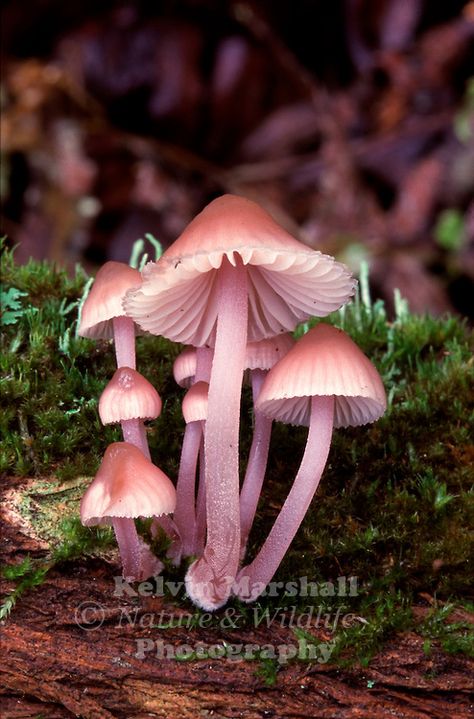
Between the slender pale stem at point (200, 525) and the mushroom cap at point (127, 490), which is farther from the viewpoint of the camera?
the slender pale stem at point (200, 525)

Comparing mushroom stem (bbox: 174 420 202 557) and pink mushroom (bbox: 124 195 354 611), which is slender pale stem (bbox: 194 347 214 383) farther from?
mushroom stem (bbox: 174 420 202 557)

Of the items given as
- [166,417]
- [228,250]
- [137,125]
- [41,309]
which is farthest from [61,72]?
[228,250]

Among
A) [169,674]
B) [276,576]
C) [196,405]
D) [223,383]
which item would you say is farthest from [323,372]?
[169,674]

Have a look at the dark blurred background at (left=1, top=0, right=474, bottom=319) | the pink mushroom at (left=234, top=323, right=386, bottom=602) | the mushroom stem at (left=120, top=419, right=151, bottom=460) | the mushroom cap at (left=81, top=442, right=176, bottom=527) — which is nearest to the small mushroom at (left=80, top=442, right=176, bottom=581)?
the mushroom cap at (left=81, top=442, right=176, bottom=527)

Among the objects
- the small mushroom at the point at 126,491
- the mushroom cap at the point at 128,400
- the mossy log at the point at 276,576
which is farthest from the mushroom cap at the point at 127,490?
the mossy log at the point at 276,576

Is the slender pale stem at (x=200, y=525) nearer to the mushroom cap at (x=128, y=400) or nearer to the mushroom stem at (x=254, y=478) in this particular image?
the mushroom stem at (x=254, y=478)

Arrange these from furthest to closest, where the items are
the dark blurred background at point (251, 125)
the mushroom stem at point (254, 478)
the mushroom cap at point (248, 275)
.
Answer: the dark blurred background at point (251, 125) < the mushroom stem at point (254, 478) < the mushroom cap at point (248, 275)

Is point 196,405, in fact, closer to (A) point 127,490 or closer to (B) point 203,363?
(B) point 203,363

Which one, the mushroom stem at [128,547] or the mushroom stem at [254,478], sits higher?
the mushroom stem at [254,478]
